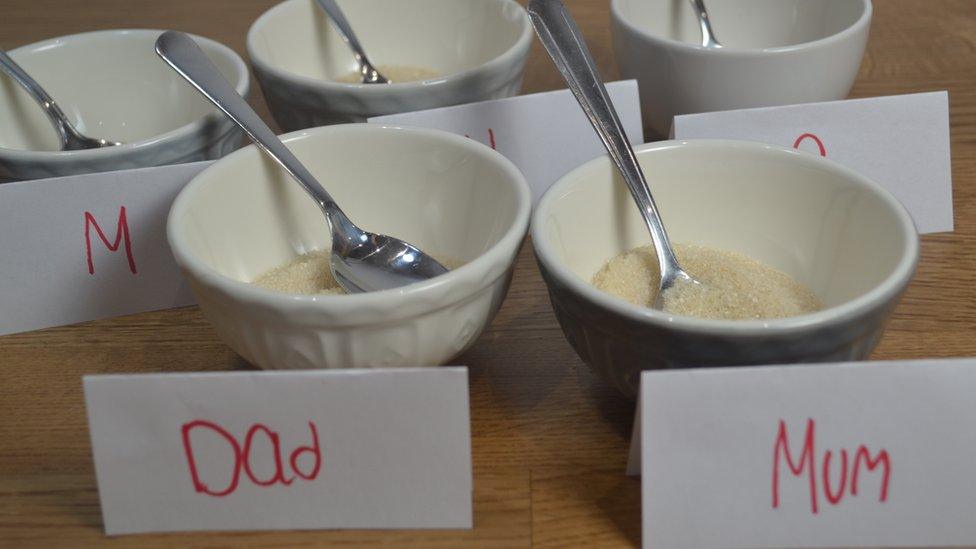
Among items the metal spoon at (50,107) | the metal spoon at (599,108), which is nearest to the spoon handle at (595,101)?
the metal spoon at (599,108)

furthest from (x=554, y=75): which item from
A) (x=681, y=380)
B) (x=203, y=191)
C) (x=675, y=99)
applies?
(x=681, y=380)

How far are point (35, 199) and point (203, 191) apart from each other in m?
0.12

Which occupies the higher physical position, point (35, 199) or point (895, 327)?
point (35, 199)

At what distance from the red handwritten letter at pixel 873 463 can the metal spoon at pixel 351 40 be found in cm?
57

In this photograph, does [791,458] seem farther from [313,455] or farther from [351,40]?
[351,40]

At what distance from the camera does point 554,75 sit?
977 mm

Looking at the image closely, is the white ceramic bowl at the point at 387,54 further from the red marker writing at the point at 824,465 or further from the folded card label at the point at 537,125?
the red marker writing at the point at 824,465

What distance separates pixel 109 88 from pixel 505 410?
0.49 meters

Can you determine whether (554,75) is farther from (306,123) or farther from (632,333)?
(632,333)

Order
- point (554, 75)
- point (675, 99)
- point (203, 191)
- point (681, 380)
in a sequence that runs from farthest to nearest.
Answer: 1. point (554, 75)
2. point (675, 99)
3. point (203, 191)
4. point (681, 380)

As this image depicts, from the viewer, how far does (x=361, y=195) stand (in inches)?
26.7

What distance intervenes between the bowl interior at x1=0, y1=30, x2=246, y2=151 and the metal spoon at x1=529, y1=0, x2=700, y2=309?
12.0 inches

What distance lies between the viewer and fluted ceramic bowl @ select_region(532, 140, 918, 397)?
476mm

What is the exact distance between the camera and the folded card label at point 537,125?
2.33 feet
